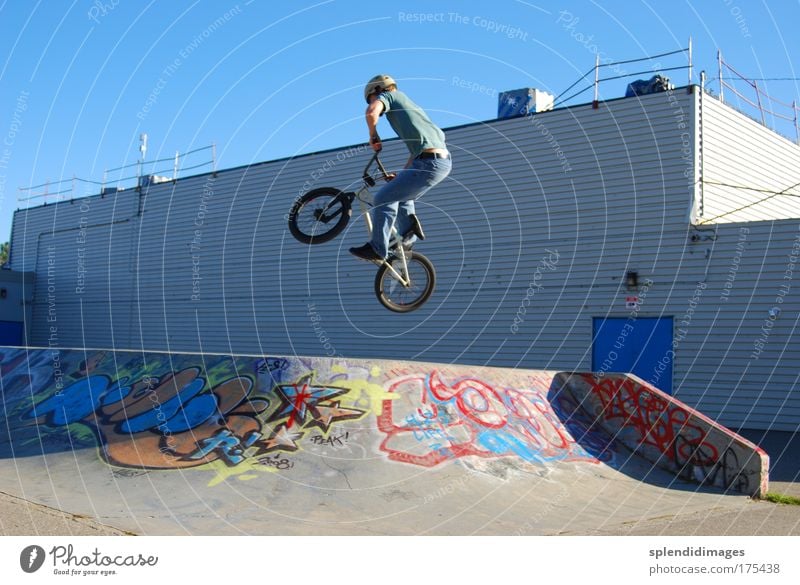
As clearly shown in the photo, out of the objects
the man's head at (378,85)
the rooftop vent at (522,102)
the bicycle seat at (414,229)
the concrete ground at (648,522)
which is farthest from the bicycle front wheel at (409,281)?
the rooftop vent at (522,102)

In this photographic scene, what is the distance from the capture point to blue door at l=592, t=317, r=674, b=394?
840 inches

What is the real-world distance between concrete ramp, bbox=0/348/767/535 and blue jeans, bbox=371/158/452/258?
3.17m

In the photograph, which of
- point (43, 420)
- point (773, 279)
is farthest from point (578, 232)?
point (43, 420)

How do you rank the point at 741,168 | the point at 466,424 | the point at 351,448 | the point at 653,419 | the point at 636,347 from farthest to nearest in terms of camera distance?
the point at 741,168 < the point at 636,347 < the point at 653,419 < the point at 466,424 < the point at 351,448

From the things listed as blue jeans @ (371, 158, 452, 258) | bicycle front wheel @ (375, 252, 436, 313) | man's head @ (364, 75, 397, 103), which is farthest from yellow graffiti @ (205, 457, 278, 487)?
man's head @ (364, 75, 397, 103)

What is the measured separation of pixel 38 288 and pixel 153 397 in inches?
1176

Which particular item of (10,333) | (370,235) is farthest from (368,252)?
(10,333)

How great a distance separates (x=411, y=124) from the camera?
985 centimetres

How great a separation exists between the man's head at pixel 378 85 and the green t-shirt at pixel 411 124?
0.07 m

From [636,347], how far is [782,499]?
29.6ft

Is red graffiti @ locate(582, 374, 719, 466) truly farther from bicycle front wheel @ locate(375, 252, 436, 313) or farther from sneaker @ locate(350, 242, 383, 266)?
sneaker @ locate(350, 242, 383, 266)

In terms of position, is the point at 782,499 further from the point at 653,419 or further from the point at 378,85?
the point at 378,85

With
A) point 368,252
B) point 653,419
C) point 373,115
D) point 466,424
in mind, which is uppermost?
point 373,115

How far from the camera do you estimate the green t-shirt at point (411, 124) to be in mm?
9625
